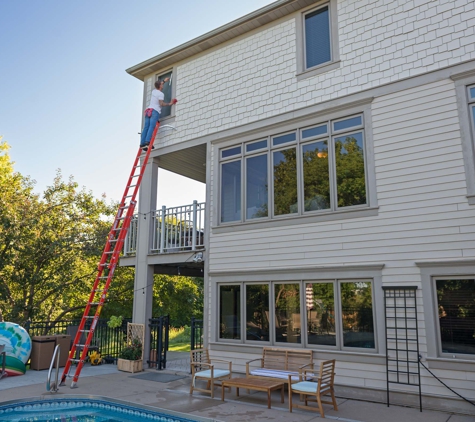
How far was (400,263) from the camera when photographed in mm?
7328

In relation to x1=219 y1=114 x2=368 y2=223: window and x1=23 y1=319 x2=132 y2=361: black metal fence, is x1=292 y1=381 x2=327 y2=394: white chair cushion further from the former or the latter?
x1=23 y1=319 x2=132 y2=361: black metal fence

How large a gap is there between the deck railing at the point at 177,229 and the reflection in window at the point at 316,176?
9.74 feet

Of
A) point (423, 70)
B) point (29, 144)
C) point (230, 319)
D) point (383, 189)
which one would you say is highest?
point (29, 144)

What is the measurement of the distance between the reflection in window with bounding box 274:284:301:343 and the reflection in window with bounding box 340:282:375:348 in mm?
989

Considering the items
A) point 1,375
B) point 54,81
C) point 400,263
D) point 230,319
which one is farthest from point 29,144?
point 400,263

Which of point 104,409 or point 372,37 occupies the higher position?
point 372,37

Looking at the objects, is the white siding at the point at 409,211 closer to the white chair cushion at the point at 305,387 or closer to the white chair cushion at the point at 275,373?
the white chair cushion at the point at 275,373

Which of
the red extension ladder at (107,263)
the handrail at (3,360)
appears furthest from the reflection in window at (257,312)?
the handrail at (3,360)

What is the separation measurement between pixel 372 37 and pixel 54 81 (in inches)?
443

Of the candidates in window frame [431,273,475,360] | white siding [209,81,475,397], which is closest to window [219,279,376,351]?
white siding [209,81,475,397]

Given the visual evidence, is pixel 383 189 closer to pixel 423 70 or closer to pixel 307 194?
pixel 307 194

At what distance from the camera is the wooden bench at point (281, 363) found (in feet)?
24.8

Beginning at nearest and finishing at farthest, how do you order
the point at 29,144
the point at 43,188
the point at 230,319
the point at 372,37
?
the point at 372,37 → the point at 230,319 → the point at 43,188 → the point at 29,144

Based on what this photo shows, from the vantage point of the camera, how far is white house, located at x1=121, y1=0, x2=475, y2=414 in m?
6.98
